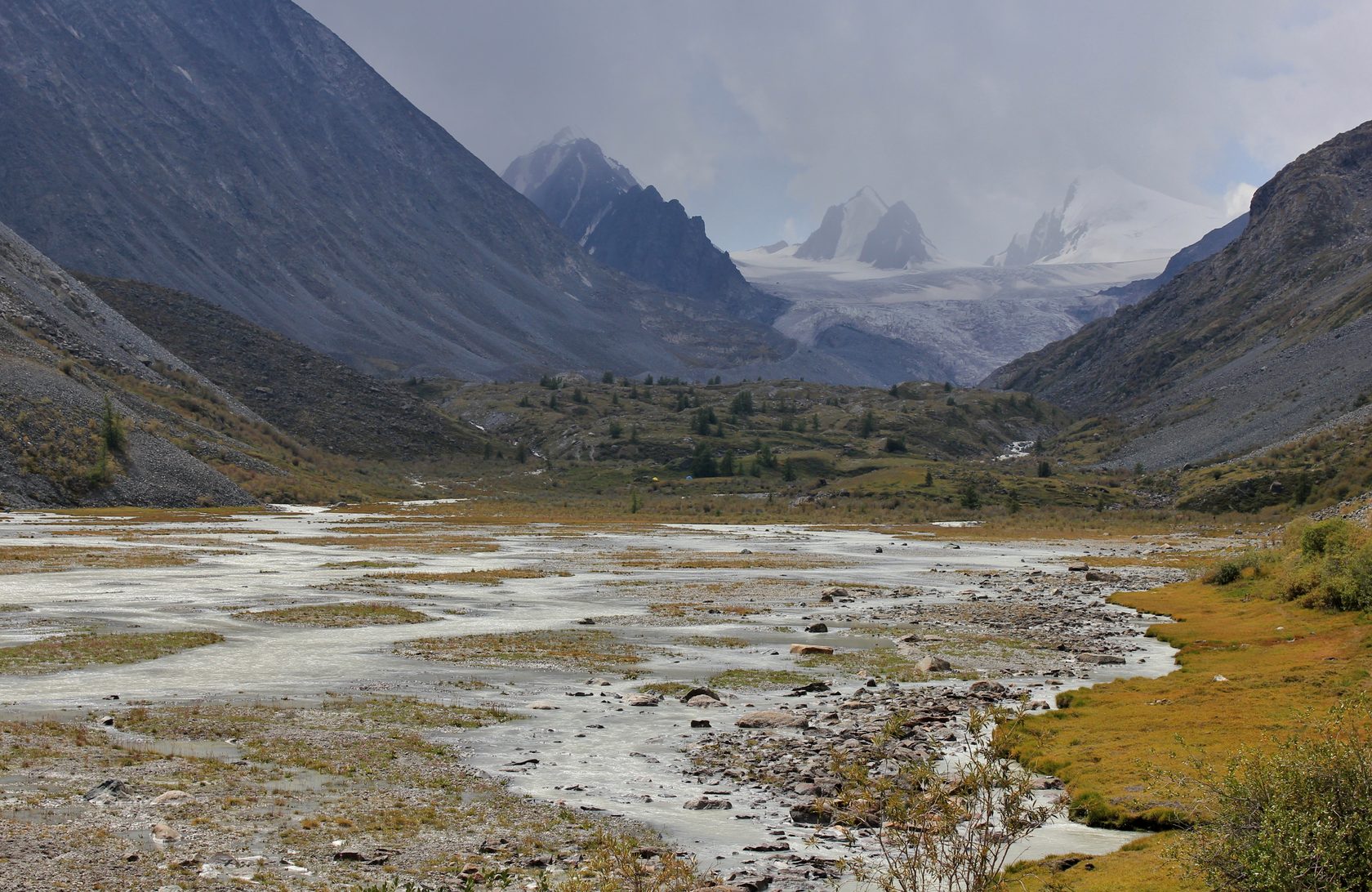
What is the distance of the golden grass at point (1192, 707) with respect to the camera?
21.1 metres

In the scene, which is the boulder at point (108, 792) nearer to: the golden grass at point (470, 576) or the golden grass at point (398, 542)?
the golden grass at point (470, 576)

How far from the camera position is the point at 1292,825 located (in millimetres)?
12742

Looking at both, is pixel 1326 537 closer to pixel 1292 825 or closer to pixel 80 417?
pixel 1292 825

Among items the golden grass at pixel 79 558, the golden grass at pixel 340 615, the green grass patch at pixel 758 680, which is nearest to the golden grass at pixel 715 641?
the green grass patch at pixel 758 680

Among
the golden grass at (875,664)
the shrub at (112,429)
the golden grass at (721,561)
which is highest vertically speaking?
the shrub at (112,429)

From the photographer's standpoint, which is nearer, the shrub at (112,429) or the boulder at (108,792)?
the boulder at (108,792)

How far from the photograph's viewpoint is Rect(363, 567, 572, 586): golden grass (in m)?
66.8

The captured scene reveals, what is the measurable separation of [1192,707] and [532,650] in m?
24.2

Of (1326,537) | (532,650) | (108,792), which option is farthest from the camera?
(1326,537)

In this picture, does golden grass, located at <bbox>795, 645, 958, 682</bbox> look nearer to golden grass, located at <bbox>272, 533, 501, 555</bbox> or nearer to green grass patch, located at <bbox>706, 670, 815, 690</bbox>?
green grass patch, located at <bbox>706, 670, 815, 690</bbox>

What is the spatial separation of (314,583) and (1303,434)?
553 feet

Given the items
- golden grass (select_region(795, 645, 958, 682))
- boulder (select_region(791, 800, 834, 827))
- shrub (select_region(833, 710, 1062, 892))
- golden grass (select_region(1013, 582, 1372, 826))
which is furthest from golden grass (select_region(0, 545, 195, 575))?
golden grass (select_region(1013, 582, 1372, 826))

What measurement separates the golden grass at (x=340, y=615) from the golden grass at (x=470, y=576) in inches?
570

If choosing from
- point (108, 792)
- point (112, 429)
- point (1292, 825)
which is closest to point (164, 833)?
point (108, 792)
